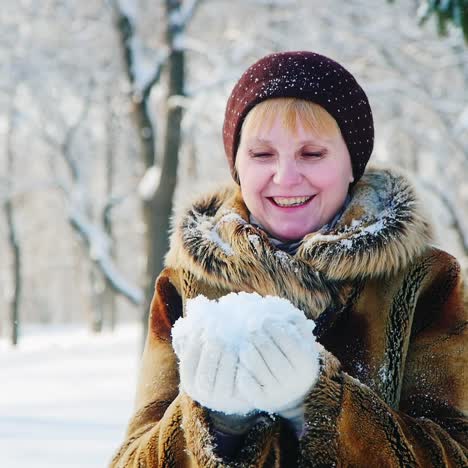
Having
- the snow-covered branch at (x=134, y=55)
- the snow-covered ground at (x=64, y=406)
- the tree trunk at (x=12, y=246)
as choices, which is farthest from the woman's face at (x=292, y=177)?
the tree trunk at (x=12, y=246)

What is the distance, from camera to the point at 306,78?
5.42ft

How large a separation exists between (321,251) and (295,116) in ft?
1.05

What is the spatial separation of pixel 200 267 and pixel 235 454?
51cm

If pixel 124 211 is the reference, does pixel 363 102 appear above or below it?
above

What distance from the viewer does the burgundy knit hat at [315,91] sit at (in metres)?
1.65

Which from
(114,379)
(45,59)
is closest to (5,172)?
(45,59)

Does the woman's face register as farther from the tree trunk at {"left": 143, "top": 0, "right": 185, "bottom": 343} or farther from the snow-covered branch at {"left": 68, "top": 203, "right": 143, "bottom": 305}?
the snow-covered branch at {"left": 68, "top": 203, "right": 143, "bottom": 305}

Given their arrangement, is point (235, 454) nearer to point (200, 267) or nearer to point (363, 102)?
point (200, 267)

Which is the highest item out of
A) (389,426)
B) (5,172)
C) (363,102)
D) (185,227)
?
(363,102)

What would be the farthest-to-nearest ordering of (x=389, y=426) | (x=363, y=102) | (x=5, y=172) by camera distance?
(x=5, y=172) → (x=363, y=102) → (x=389, y=426)

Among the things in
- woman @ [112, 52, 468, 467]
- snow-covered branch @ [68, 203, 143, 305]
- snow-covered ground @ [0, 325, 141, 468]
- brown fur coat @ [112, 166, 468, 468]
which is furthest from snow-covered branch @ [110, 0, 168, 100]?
brown fur coat @ [112, 166, 468, 468]

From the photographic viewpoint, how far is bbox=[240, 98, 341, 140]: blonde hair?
1621 millimetres

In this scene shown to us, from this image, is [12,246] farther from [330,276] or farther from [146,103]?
[330,276]

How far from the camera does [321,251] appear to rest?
1550 millimetres
